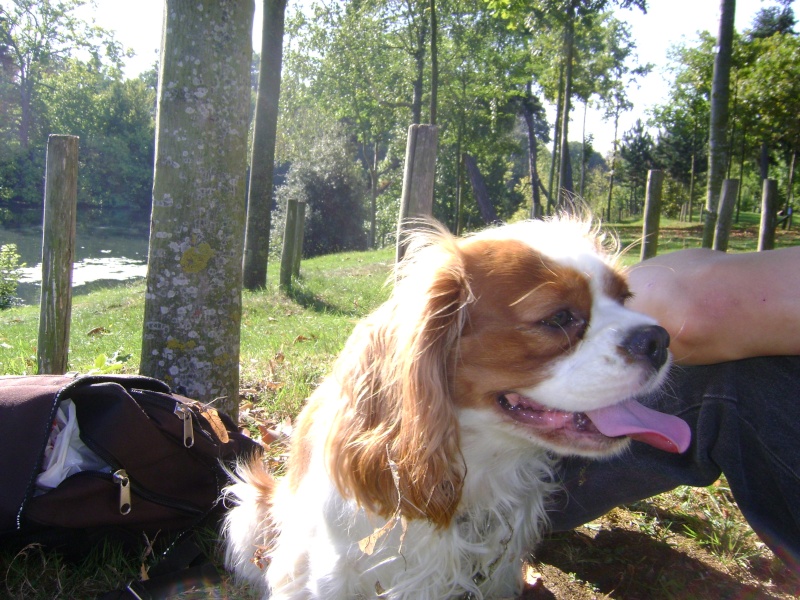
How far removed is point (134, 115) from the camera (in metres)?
48.3

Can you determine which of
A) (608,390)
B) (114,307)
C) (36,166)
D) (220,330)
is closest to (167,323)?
(220,330)

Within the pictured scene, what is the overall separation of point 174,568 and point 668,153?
4311 centimetres

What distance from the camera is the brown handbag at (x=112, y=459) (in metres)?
2.16

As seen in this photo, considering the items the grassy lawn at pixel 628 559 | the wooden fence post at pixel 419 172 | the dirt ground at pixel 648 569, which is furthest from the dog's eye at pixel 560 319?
the wooden fence post at pixel 419 172

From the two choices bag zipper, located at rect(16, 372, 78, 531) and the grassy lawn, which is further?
the grassy lawn

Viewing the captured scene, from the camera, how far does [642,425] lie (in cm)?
196

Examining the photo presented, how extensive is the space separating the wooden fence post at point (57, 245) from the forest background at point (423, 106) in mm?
7839

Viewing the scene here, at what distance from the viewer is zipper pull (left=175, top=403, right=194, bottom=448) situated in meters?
2.54

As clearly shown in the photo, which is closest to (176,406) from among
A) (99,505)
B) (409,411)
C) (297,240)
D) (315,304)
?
(99,505)

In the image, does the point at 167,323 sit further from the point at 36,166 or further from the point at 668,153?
the point at 36,166

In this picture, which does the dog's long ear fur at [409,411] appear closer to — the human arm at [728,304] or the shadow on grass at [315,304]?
the human arm at [728,304]

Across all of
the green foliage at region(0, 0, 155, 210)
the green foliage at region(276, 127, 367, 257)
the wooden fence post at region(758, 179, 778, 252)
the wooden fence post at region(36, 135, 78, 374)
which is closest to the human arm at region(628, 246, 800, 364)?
the wooden fence post at region(36, 135, 78, 374)

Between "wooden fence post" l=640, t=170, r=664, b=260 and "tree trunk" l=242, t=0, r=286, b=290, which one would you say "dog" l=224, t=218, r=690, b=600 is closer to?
"wooden fence post" l=640, t=170, r=664, b=260

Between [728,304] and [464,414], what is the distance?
0.89 meters
